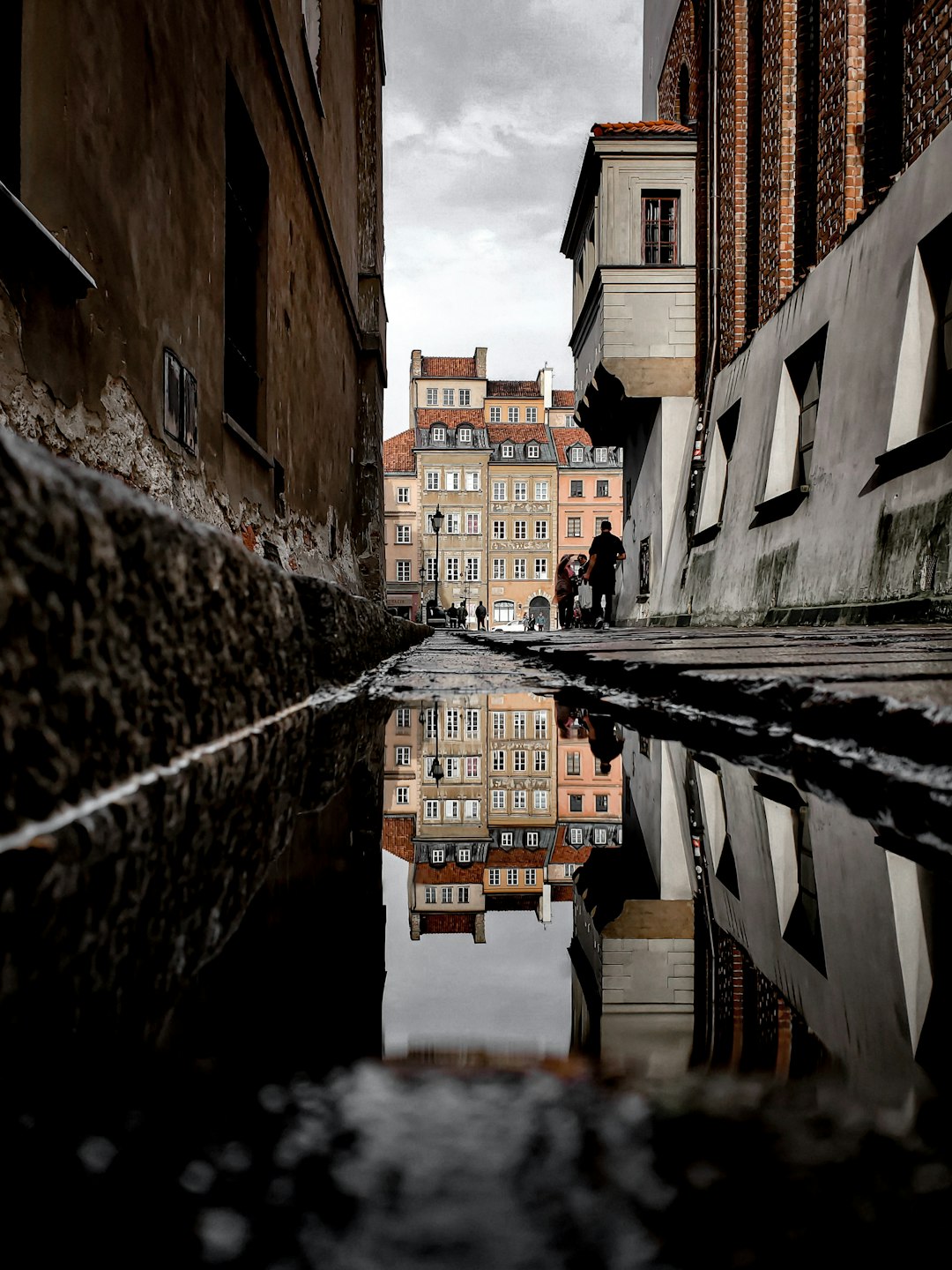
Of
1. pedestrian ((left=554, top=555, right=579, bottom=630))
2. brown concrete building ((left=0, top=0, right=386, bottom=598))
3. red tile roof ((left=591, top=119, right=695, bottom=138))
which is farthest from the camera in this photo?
pedestrian ((left=554, top=555, right=579, bottom=630))

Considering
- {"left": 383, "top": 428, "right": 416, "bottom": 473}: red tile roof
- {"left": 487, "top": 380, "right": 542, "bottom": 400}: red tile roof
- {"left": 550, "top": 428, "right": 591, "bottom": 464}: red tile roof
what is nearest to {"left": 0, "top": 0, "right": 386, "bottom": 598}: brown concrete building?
{"left": 383, "top": 428, "right": 416, "bottom": 473}: red tile roof

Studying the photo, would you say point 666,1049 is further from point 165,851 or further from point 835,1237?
point 165,851

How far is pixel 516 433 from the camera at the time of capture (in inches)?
1930

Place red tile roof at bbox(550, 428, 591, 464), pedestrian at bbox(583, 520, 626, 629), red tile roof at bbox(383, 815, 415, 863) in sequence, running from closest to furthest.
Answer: red tile roof at bbox(383, 815, 415, 863)
pedestrian at bbox(583, 520, 626, 629)
red tile roof at bbox(550, 428, 591, 464)

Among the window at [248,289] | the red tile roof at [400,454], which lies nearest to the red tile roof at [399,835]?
the window at [248,289]

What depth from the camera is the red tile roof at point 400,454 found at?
154 feet

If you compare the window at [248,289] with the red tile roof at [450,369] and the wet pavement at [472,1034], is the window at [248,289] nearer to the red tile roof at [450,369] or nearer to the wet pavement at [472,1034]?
the wet pavement at [472,1034]

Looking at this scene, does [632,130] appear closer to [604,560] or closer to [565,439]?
[604,560]

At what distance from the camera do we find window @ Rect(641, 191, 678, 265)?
12852 mm

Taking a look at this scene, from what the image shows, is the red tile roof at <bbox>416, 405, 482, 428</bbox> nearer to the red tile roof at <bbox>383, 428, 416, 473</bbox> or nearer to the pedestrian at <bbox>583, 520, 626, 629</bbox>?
the red tile roof at <bbox>383, 428, 416, 473</bbox>

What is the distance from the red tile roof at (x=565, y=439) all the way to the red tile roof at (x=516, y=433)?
1.84 feet

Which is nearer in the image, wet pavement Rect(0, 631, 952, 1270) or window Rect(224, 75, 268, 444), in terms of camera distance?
wet pavement Rect(0, 631, 952, 1270)

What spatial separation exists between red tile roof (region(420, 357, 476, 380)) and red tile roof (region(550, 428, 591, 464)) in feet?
19.3

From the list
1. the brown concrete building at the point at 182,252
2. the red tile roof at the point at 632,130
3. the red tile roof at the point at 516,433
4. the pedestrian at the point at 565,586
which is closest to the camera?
the brown concrete building at the point at 182,252
